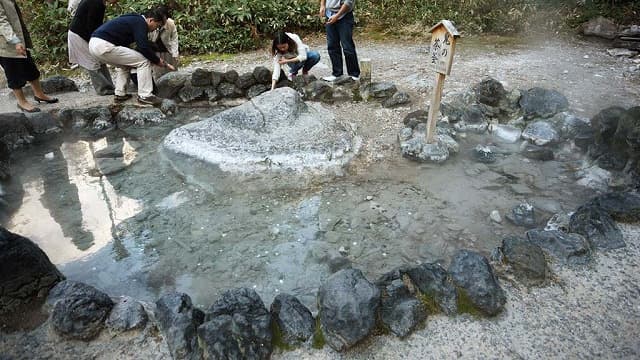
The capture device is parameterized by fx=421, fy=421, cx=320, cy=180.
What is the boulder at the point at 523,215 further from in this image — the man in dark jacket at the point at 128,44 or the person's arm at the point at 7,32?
the person's arm at the point at 7,32

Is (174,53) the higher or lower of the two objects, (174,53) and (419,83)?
the higher

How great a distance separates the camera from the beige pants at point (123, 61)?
6.37 meters

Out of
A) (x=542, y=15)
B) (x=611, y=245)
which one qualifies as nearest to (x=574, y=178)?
(x=611, y=245)

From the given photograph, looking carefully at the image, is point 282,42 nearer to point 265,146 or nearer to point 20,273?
point 265,146

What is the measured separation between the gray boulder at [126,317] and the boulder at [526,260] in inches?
105

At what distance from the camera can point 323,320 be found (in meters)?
2.76

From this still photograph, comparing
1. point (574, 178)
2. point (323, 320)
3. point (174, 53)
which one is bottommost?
point (574, 178)

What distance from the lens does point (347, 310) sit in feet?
8.94

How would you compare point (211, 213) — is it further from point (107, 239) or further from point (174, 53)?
point (174, 53)

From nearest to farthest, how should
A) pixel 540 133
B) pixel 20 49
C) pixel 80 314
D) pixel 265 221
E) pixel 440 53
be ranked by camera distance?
pixel 80 314, pixel 265 221, pixel 440 53, pixel 540 133, pixel 20 49

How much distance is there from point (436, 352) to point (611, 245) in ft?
6.06

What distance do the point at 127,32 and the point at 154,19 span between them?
525mm

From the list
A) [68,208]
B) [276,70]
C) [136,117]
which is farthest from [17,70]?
[276,70]

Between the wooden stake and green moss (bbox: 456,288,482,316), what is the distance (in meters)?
2.55
